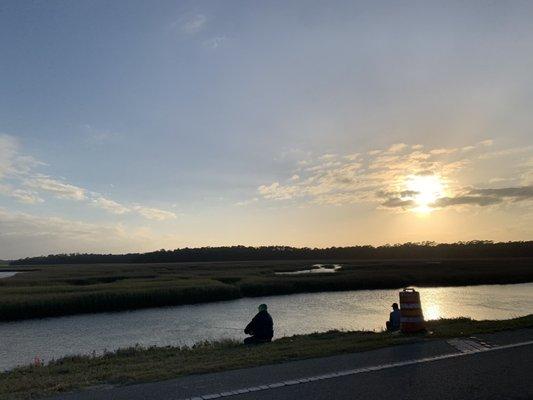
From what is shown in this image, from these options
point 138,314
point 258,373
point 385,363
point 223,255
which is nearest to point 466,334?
point 385,363

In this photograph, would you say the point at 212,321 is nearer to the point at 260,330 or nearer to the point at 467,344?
the point at 260,330

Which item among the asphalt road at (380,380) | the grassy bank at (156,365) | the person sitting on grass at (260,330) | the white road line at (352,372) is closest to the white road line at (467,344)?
the white road line at (352,372)

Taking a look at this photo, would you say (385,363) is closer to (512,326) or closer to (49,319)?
(512,326)

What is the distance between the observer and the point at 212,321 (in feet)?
100

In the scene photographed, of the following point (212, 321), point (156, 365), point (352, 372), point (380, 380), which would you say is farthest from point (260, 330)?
point (212, 321)

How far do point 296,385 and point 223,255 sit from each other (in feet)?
612

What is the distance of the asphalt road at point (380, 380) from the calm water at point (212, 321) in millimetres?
13565

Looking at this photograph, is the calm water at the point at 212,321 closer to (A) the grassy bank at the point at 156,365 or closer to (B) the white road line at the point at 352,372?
(A) the grassy bank at the point at 156,365

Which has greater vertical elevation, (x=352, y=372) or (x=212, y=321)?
(x=352, y=372)

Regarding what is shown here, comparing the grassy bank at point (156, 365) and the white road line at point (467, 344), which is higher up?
the white road line at point (467, 344)

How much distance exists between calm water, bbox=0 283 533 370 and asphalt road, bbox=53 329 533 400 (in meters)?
13.6

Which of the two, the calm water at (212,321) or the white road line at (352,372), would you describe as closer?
the white road line at (352,372)

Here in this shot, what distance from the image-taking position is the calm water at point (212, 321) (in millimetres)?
23641

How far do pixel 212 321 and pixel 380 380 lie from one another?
23.5 m
